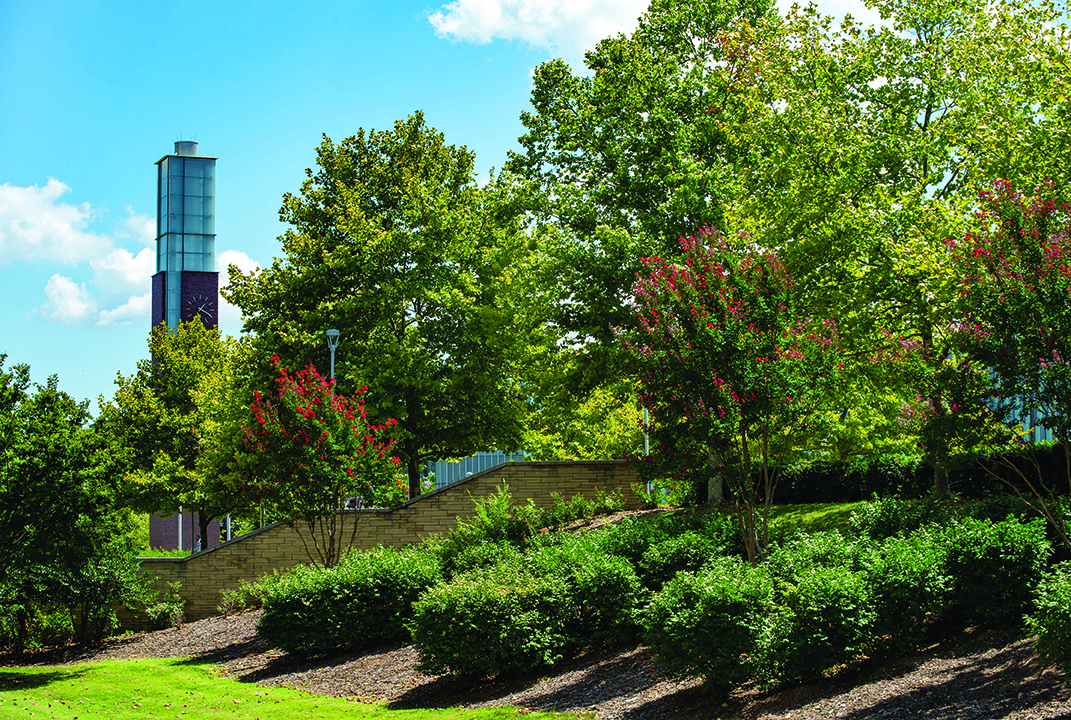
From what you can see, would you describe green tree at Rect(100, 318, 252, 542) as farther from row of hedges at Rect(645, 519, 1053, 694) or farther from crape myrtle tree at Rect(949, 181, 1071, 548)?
crape myrtle tree at Rect(949, 181, 1071, 548)

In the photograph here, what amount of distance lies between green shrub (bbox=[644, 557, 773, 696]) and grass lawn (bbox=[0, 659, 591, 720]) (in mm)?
1167

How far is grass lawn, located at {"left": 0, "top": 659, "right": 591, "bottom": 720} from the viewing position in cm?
1119

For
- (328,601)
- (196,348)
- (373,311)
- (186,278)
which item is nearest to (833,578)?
(328,601)

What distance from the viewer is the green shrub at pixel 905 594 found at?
924 cm

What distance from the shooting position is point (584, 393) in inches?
878

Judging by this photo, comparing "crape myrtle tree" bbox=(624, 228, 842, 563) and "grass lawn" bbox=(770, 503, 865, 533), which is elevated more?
"crape myrtle tree" bbox=(624, 228, 842, 563)

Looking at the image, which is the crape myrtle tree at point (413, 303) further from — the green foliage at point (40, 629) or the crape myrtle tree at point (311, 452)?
the green foliage at point (40, 629)

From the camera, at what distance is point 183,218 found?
80438 millimetres

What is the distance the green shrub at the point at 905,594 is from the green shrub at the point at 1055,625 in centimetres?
164

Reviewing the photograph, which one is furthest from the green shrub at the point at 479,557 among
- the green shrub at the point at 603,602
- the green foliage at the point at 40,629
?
the green foliage at the point at 40,629

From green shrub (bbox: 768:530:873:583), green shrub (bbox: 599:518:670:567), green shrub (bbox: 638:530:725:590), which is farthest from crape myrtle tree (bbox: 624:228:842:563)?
green shrub (bbox: 768:530:873:583)

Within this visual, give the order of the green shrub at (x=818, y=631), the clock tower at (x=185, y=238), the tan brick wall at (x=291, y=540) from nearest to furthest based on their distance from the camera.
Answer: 1. the green shrub at (x=818, y=631)
2. the tan brick wall at (x=291, y=540)
3. the clock tower at (x=185, y=238)

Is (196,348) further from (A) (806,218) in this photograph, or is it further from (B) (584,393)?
(A) (806,218)

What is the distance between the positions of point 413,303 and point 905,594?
19484 millimetres
